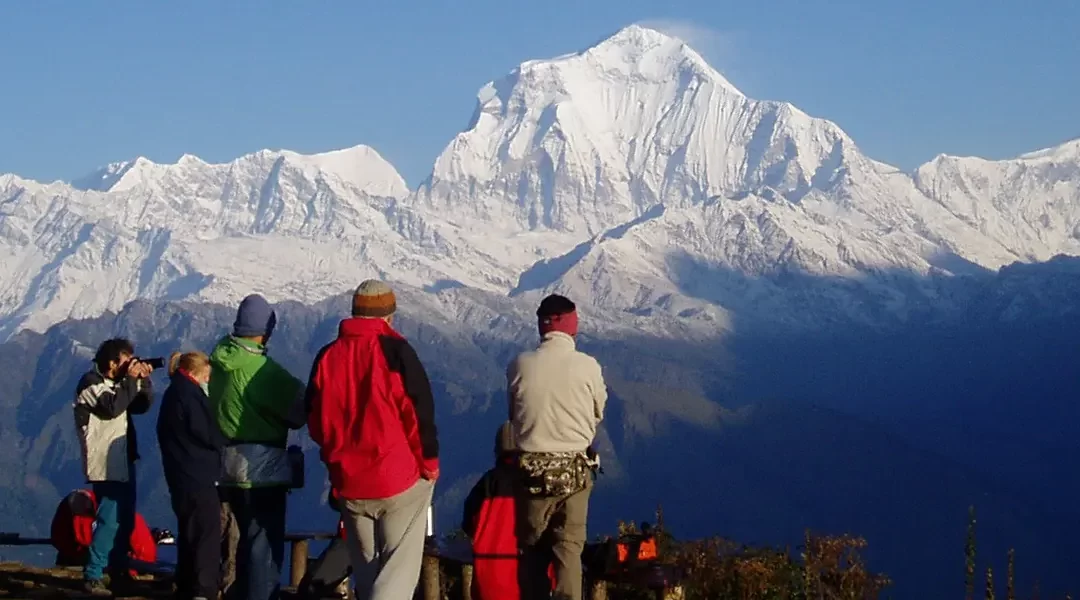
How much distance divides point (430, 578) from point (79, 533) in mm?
5189

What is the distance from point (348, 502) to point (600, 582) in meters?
2.22

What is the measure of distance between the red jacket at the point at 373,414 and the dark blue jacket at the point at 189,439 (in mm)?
2043

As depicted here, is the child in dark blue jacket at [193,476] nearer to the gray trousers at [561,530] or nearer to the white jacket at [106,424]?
the white jacket at [106,424]

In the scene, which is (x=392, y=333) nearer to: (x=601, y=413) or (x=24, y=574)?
(x=601, y=413)

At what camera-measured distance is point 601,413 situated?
1206cm

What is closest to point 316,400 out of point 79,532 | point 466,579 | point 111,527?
point 466,579

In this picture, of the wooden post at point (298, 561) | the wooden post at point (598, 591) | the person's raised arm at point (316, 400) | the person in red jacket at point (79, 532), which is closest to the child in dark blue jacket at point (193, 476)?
the person's raised arm at point (316, 400)

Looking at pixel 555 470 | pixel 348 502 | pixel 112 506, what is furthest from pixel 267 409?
pixel 112 506

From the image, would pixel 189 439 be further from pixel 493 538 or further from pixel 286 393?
pixel 493 538

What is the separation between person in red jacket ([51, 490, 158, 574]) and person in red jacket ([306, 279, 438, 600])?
19.4 ft

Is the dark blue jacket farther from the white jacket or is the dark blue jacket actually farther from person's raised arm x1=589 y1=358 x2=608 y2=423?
person's raised arm x1=589 y1=358 x2=608 y2=423

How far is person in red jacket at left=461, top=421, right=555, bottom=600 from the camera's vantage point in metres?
12.6

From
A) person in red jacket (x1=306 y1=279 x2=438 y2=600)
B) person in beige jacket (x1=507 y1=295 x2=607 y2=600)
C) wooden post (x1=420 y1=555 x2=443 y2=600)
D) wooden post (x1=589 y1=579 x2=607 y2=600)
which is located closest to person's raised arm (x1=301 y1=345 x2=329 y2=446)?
person in red jacket (x1=306 y1=279 x2=438 y2=600)

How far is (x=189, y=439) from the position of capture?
516 inches
